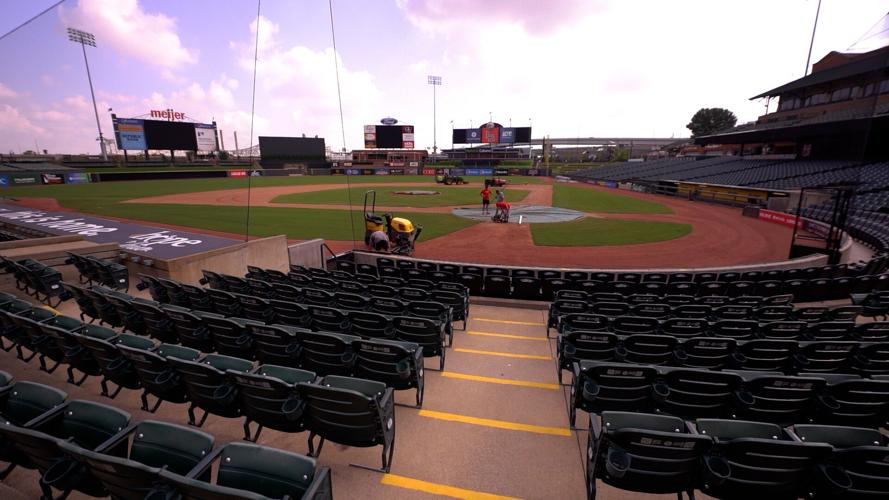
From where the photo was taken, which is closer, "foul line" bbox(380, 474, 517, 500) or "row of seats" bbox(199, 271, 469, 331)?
"foul line" bbox(380, 474, 517, 500)

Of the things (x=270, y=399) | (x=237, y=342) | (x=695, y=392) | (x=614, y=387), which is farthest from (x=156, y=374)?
(x=695, y=392)

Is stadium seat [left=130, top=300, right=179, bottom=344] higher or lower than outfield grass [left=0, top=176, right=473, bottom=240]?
higher

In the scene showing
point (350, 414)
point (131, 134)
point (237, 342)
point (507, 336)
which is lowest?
point (507, 336)

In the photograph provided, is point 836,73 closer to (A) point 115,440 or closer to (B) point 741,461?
(B) point 741,461

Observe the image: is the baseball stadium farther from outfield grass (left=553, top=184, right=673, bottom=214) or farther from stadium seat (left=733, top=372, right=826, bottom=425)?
outfield grass (left=553, top=184, right=673, bottom=214)

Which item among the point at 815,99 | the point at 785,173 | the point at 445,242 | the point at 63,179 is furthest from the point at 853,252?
the point at 63,179

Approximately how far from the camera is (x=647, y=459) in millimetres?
3283

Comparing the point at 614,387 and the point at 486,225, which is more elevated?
the point at 614,387

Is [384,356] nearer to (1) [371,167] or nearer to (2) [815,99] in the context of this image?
(2) [815,99]

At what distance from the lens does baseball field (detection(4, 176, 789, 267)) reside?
18.1m

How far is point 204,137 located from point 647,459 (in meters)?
96.9

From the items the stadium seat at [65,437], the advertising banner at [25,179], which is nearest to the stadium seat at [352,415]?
the stadium seat at [65,437]

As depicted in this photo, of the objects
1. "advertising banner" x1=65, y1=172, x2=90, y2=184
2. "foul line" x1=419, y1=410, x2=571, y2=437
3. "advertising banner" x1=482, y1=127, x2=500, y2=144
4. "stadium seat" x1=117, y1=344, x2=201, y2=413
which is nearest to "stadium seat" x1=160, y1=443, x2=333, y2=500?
"stadium seat" x1=117, y1=344, x2=201, y2=413

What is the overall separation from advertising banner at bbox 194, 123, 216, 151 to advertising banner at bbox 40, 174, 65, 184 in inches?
1125
